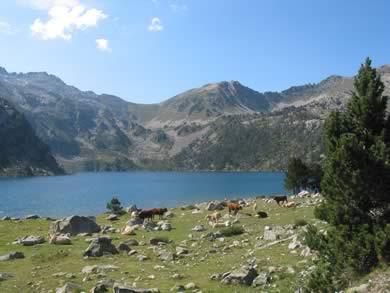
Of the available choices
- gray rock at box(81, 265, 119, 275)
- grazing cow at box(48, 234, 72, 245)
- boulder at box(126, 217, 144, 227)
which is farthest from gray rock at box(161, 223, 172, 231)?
gray rock at box(81, 265, 119, 275)

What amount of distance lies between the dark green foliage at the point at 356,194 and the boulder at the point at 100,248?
49.2 feet

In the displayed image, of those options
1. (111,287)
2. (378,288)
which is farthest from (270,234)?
(378,288)

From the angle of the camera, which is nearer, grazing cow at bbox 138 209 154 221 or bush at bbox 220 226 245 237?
bush at bbox 220 226 245 237

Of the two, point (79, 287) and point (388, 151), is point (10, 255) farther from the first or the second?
point (388, 151)

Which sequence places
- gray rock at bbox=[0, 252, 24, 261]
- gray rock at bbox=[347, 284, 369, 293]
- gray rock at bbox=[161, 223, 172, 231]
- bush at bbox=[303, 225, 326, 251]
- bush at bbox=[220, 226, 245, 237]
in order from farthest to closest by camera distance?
gray rock at bbox=[161, 223, 172, 231] → bush at bbox=[220, 226, 245, 237] → gray rock at bbox=[0, 252, 24, 261] → bush at bbox=[303, 225, 326, 251] → gray rock at bbox=[347, 284, 369, 293]

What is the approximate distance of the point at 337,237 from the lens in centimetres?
1412

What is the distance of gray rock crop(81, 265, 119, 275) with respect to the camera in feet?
71.2

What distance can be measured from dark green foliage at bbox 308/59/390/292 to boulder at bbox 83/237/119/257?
14996 millimetres

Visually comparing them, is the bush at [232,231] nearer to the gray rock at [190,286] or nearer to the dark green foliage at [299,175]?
the gray rock at [190,286]

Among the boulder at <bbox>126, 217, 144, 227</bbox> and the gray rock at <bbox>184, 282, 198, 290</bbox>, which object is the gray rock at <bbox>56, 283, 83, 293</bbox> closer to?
the gray rock at <bbox>184, 282, 198, 290</bbox>

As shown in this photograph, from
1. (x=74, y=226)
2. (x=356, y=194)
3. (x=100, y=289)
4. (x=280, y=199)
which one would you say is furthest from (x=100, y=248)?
(x=280, y=199)

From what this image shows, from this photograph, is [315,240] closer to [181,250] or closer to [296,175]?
[181,250]

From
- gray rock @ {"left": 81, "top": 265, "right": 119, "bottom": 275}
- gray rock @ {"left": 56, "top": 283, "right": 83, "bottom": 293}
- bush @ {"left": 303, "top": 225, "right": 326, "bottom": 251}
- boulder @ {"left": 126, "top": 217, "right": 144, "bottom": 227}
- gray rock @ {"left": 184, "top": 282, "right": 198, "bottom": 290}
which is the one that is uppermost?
bush @ {"left": 303, "top": 225, "right": 326, "bottom": 251}

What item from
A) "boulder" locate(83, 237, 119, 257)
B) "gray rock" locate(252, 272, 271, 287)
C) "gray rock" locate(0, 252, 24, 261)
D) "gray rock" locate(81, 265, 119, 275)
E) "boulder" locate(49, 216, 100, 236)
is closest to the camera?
"gray rock" locate(252, 272, 271, 287)
